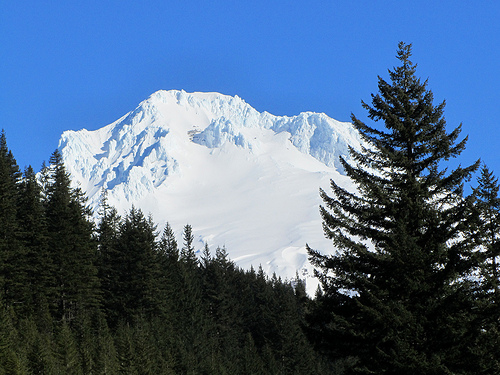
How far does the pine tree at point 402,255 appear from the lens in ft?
50.8

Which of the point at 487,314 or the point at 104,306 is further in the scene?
the point at 104,306

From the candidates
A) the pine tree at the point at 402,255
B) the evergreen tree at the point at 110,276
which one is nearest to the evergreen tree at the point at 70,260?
the evergreen tree at the point at 110,276

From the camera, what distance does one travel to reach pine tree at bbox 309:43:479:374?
15.5 m

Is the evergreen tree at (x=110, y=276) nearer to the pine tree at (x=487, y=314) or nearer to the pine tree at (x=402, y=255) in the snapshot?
the pine tree at (x=402, y=255)

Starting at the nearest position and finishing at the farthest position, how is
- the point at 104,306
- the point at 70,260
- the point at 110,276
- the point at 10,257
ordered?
the point at 10,257
the point at 70,260
the point at 104,306
the point at 110,276

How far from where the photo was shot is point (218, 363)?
206 feet

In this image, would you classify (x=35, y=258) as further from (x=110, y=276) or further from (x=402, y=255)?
(x=402, y=255)

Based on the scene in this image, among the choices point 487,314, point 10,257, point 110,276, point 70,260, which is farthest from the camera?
point 110,276

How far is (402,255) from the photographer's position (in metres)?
16.1

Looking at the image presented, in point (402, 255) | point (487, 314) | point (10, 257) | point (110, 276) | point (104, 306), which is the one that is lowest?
point (487, 314)

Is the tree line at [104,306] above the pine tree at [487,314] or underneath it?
above

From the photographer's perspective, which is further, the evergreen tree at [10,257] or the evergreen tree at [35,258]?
the evergreen tree at [35,258]

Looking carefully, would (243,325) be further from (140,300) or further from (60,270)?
(60,270)

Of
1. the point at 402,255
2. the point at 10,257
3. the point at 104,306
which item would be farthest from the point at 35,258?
the point at 402,255
